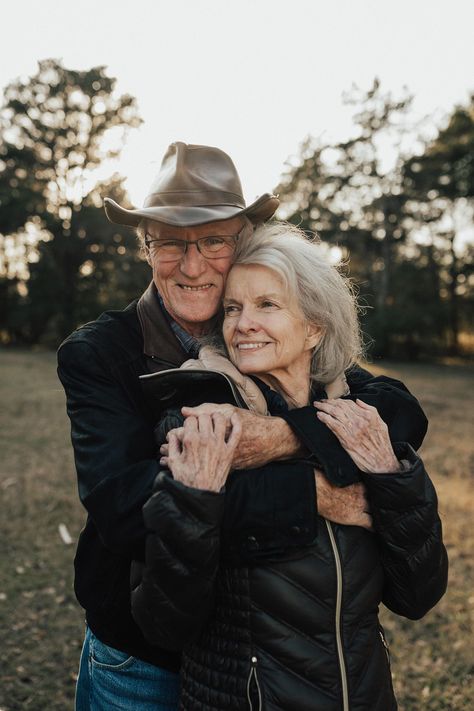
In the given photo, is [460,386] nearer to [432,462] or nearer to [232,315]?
[432,462]

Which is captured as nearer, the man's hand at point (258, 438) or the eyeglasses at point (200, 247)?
the man's hand at point (258, 438)

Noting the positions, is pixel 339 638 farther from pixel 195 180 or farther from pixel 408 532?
pixel 195 180

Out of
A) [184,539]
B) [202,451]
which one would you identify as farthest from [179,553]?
[202,451]

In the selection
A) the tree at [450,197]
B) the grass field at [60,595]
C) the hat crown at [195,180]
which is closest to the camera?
the hat crown at [195,180]

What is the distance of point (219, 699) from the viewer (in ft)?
6.07

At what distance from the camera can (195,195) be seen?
2.46 meters

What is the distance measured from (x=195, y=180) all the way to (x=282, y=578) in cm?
150

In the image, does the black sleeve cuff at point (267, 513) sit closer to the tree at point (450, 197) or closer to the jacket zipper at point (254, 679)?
the jacket zipper at point (254, 679)

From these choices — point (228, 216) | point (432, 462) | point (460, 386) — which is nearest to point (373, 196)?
point (460, 386)

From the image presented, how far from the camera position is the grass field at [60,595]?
438cm

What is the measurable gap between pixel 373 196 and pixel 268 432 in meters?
35.9

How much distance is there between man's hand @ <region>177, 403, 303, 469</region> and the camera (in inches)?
77.4

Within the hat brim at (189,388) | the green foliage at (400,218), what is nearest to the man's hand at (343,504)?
the hat brim at (189,388)

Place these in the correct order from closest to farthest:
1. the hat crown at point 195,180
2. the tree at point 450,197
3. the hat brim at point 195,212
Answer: the hat brim at point 195,212, the hat crown at point 195,180, the tree at point 450,197
